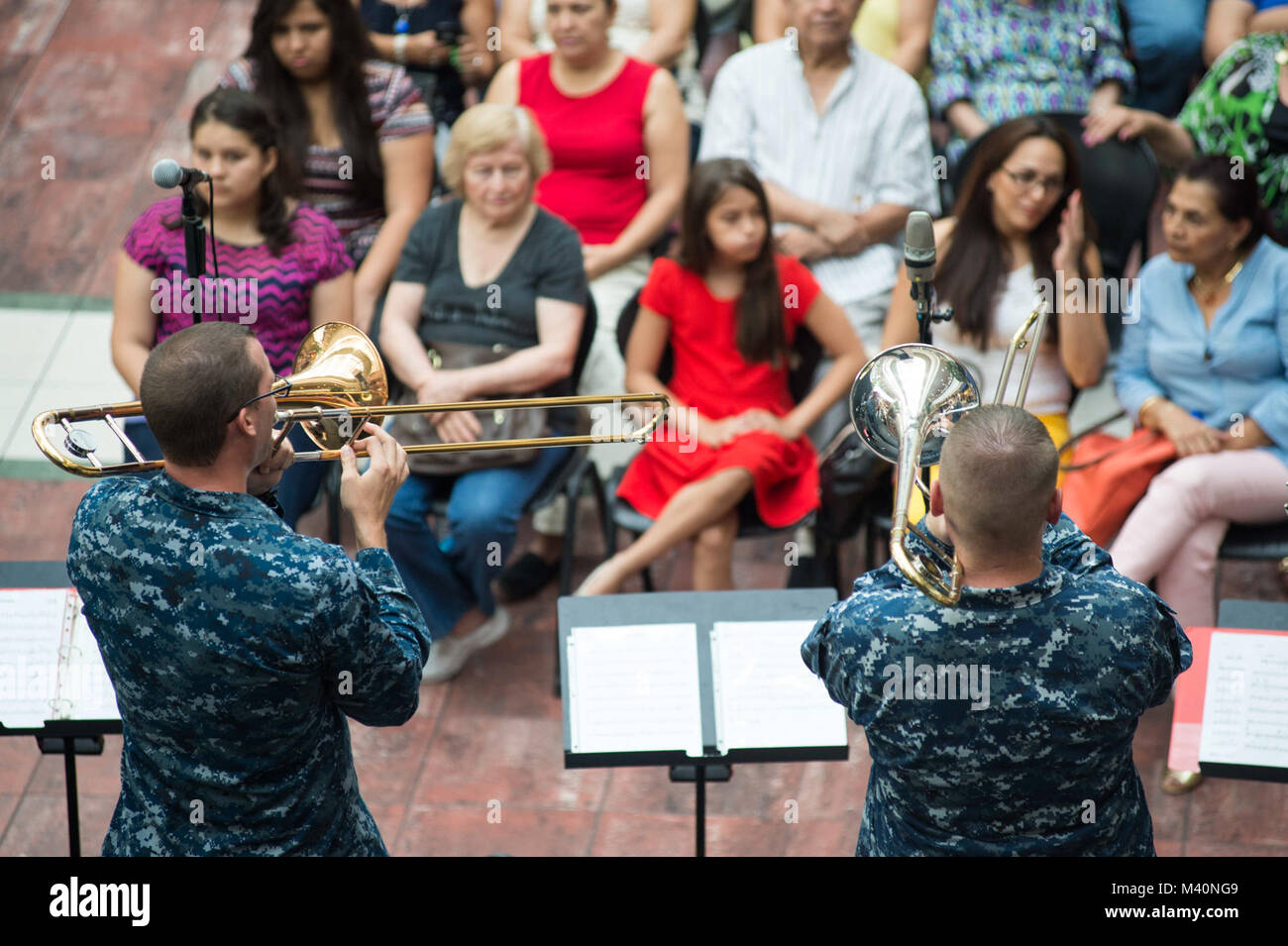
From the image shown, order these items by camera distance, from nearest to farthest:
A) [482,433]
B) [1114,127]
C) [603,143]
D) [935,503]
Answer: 1. [935,503]
2. [482,433]
3. [1114,127]
4. [603,143]

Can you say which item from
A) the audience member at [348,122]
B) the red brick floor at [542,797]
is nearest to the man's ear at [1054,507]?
the red brick floor at [542,797]

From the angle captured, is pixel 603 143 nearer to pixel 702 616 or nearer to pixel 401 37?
pixel 401 37

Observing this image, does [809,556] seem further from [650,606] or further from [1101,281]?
[650,606]

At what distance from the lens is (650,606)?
3510 mm

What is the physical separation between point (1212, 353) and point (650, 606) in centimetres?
223

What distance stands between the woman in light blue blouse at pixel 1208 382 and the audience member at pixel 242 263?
8.38 feet

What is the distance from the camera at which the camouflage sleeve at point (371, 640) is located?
2635 mm

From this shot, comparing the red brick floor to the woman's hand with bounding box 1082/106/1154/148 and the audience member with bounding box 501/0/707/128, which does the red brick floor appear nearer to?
the woman's hand with bounding box 1082/106/1154/148

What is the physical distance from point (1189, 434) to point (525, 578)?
7.32 feet

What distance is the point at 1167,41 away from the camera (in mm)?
6004

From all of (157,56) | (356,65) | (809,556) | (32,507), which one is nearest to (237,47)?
(157,56)

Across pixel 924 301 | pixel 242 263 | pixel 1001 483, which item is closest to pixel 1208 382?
pixel 924 301

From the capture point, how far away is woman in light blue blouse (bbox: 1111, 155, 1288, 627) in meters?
4.61

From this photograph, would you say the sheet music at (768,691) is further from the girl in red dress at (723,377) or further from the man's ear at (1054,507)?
the girl in red dress at (723,377)
